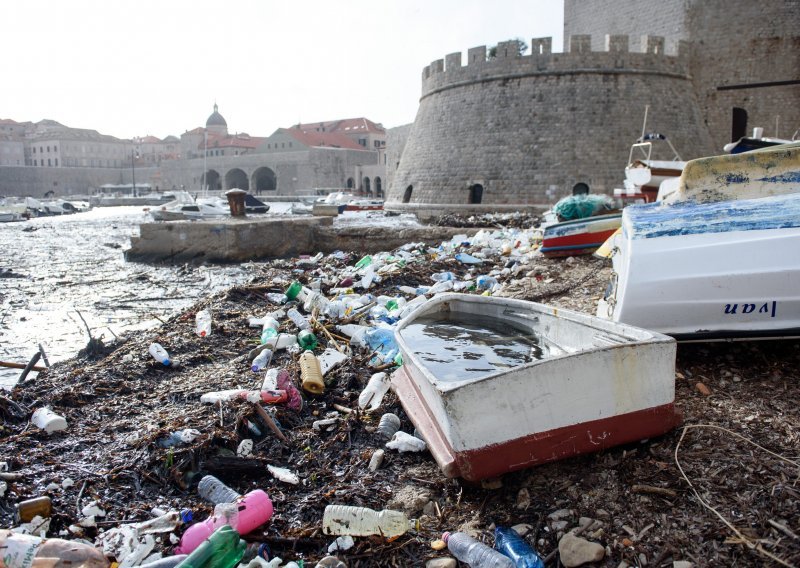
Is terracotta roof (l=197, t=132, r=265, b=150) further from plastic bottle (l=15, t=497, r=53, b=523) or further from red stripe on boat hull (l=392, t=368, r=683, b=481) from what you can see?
red stripe on boat hull (l=392, t=368, r=683, b=481)

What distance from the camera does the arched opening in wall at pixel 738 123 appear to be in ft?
61.2

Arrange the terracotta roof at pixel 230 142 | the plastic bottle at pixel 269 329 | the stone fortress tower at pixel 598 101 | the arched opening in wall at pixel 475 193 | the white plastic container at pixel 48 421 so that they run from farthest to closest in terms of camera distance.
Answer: the terracotta roof at pixel 230 142
the arched opening in wall at pixel 475 193
the stone fortress tower at pixel 598 101
the plastic bottle at pixel 269 329
the white plastic container at pixel 48 421

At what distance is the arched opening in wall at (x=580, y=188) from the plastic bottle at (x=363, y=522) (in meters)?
15.3

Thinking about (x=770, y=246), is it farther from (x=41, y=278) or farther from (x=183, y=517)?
(x=41, y=278)

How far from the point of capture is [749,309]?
3.24 metres

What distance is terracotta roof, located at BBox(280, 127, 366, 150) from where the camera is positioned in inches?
2067

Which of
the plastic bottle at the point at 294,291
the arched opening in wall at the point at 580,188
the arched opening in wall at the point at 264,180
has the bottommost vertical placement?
the plastic bottle at the point at 294,291

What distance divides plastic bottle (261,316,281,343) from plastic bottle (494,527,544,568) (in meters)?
3.27

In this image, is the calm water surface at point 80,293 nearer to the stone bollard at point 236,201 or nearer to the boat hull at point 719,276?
the stone bollard at point 236,201

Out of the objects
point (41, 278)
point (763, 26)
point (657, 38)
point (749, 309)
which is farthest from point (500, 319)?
point (763, 26)

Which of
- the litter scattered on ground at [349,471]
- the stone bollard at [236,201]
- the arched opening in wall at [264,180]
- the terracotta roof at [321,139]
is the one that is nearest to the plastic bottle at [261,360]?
the litter scattered on ground at [349,471]

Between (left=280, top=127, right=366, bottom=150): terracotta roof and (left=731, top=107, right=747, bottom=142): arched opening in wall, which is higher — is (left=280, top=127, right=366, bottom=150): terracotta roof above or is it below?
above

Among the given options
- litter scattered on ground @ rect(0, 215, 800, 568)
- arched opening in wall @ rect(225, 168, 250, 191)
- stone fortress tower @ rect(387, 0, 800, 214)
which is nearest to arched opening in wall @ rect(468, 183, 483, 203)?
stone fortress tower @ rect(387, 0, 800, 214)

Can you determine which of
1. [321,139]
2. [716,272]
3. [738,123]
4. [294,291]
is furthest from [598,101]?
[321,139]
